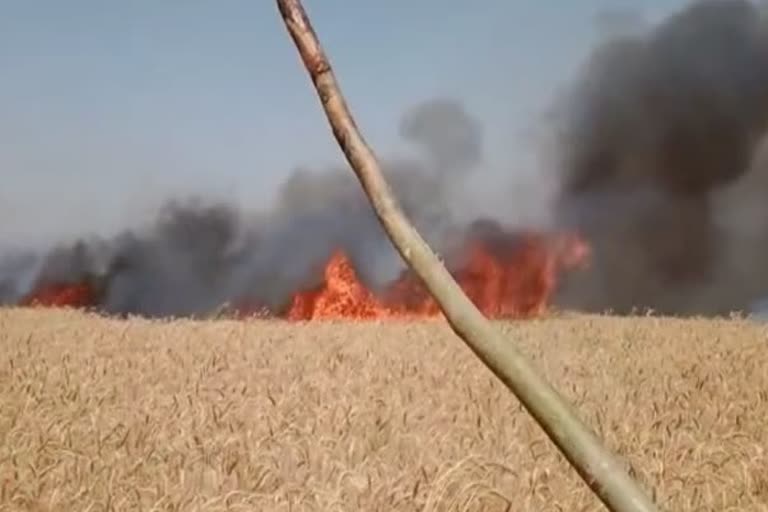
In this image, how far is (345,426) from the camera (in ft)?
24.6

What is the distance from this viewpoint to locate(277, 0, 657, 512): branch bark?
1.57m

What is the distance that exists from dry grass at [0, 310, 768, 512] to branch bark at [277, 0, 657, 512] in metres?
2.66

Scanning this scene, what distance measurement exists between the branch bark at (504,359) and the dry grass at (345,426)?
2.66 metres

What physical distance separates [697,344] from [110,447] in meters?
12.3

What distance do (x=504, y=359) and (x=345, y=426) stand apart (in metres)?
6.02

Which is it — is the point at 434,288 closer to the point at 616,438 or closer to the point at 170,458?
the point at 170,458

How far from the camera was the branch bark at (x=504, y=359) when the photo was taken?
1566 mm

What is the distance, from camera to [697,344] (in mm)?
16953

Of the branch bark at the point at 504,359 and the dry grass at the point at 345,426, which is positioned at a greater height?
the branch bark at the point at 504,359

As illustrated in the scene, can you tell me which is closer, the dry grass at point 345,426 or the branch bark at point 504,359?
the branch bark at point 504,359

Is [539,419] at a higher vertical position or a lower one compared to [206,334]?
higher

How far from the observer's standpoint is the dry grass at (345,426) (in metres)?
5.12

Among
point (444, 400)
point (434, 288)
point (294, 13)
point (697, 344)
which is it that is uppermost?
point (294, 13)

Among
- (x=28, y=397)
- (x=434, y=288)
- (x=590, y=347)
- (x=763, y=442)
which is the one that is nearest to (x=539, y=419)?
(x=434, y=288)
